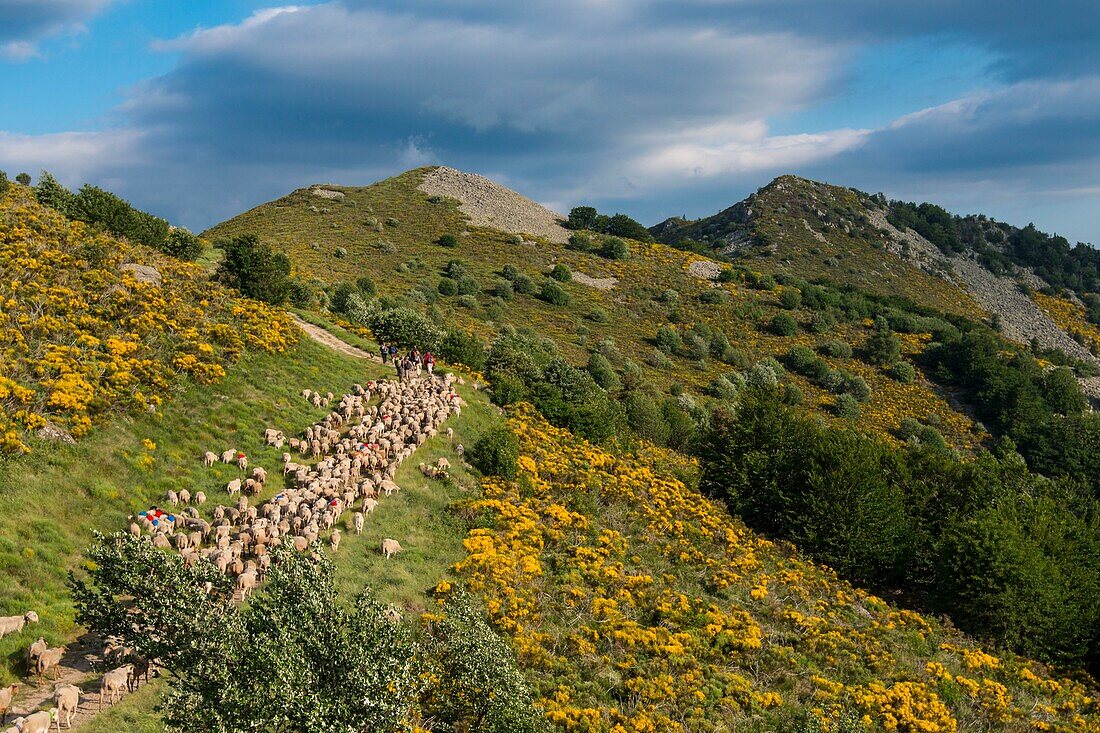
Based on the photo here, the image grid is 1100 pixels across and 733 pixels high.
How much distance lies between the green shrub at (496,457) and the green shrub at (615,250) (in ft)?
246

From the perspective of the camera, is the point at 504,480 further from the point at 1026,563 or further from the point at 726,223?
the point at 726,223

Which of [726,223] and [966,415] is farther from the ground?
[726,223]

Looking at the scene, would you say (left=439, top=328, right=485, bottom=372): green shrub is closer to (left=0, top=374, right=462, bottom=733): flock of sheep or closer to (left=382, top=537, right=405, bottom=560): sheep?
(left=0, top=374, right=462, bottom=733): flock of sheep

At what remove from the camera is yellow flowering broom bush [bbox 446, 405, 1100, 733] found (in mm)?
22938

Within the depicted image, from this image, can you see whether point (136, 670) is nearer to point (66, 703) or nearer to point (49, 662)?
point (66, 703)

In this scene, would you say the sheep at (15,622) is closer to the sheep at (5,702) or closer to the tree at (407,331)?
the sheep at (5,702)

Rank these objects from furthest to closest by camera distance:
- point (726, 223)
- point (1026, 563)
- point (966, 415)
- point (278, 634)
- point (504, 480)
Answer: point (726, 223)
point (966, 415)
point (504, 480)
point (1026, 563)
point (278, 634)

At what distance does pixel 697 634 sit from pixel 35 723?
21318mm

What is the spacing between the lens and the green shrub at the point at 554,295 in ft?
286

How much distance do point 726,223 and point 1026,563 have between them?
142053mm

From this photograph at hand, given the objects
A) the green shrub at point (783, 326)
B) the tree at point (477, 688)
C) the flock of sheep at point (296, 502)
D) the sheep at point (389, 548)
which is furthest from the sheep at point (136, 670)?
the green shrub at point (783, 326)

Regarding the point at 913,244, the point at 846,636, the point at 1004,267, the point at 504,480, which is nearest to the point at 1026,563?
the point at 846,636

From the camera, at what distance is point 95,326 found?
105ft

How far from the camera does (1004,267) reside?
15588 cm
